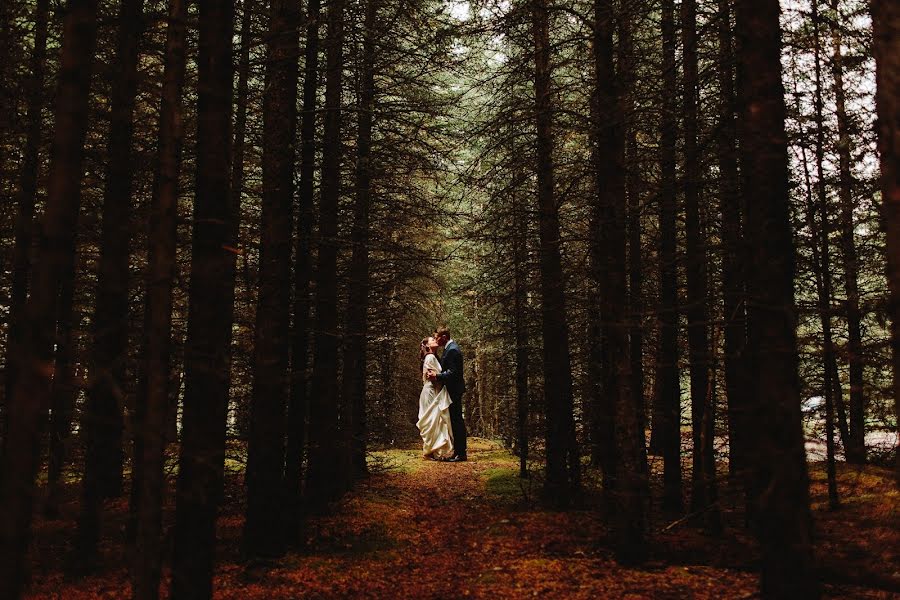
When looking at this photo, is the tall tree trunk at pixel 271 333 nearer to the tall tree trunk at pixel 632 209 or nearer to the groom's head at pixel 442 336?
A: the tall tree trunk at pixel 632 209

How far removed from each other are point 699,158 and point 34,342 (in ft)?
26.0

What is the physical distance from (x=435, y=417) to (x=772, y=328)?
12.9m

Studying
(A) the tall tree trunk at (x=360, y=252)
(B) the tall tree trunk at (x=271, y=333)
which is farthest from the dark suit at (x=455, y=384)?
(B) the tall tree trunk at (x=271, y=333)

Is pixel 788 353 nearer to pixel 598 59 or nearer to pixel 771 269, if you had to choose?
pixel 771 269

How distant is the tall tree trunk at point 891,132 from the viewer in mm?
3832

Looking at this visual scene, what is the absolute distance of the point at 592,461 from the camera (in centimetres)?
1298

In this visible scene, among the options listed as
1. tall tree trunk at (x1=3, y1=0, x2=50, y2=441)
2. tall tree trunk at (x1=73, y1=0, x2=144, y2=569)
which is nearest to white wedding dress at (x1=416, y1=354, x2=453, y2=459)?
tall tree trunk at (x1=73, y1=0, x2=144, y2=569)

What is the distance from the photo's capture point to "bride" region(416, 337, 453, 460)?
16734mm

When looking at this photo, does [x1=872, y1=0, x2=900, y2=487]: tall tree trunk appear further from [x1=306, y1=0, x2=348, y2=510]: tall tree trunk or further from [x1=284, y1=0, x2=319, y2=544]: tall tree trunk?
[x1=306, y1=0, x2=348, y2=510]: tall tree trunk

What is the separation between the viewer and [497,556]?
7.66m

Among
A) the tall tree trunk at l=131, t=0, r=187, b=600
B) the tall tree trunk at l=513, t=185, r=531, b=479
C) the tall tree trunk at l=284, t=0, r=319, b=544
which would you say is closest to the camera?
the tall tree trunk at l=131, t=0, r=187, b=600

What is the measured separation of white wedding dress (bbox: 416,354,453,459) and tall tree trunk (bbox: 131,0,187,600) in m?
12.3

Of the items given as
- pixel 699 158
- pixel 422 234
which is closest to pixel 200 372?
pixel 699 158

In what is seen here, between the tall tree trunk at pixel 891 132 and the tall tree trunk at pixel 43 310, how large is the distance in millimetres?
5716
